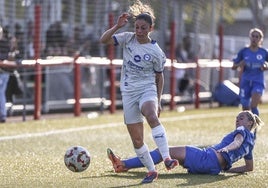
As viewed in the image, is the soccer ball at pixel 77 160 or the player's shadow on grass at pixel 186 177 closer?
the player's shadow on grass at pixel 186 177

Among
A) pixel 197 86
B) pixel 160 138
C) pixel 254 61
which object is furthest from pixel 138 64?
pixel 197 86

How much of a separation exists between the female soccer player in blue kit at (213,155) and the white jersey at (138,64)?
0.94 meters

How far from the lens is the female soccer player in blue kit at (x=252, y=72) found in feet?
52.2

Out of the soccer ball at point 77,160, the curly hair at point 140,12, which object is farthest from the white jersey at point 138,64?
the soccer ball at point 77,160

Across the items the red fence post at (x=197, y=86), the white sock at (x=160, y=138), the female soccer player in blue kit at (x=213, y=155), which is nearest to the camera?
the white sock at (x=160, y=138)

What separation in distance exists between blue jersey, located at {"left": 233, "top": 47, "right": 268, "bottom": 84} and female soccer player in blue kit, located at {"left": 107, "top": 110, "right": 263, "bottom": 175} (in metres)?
5.62

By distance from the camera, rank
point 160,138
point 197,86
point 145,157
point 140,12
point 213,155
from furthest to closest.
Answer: point 197,86 → point 213,155 → point 140,12 → point 145,157 → point 160,138

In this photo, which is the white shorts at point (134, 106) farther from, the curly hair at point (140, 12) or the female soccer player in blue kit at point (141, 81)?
the curly hair at point (140, 12)

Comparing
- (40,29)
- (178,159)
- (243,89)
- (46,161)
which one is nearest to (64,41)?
(40,29)

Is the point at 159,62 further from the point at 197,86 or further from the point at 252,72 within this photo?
the point at 197,86

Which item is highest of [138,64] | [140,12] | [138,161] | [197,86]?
[140,12]

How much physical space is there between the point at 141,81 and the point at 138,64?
0.19 meters

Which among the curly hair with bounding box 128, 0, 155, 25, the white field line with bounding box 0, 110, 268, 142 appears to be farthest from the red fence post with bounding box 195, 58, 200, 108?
the curly hair with bounding box 128, 0, 155, 25

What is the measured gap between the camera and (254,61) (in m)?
15.9
